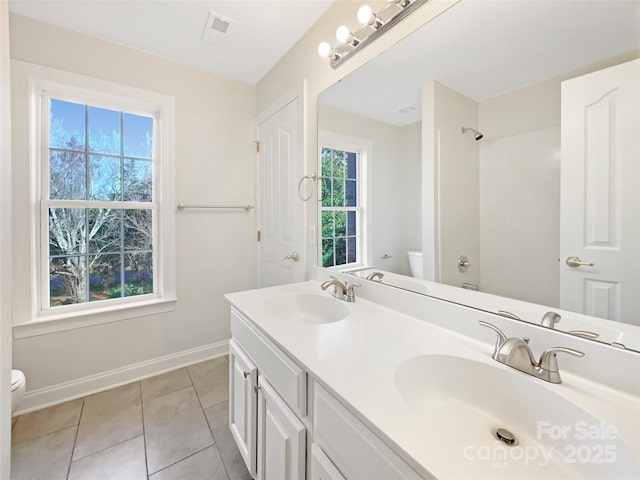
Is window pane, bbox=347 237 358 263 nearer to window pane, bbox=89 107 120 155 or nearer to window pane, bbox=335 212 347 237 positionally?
window pane, bbox=335 212 347 237

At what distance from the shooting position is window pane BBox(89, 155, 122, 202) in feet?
6.25

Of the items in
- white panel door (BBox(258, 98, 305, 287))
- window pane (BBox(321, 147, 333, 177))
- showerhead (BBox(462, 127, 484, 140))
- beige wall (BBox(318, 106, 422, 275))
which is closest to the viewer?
showerhead (BBox(462, 127, 484, 140))

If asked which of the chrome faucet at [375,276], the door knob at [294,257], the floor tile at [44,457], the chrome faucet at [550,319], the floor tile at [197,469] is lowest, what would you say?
the floor tile at [197,469]

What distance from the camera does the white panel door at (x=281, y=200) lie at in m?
1.89

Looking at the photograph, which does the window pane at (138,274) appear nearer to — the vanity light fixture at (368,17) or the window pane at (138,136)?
the window pane at (138,136)

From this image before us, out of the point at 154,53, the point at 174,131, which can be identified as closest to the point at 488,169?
the point at 174,131

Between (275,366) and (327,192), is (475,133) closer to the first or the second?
(327,192)

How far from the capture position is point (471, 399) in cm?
72

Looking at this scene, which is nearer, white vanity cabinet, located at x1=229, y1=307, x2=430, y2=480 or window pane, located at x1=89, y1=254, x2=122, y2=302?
white vanity cabinet, located at x1=229, y1=307, x2=430, y2=480

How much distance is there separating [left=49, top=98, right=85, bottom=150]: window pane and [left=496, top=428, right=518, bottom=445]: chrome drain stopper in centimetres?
267

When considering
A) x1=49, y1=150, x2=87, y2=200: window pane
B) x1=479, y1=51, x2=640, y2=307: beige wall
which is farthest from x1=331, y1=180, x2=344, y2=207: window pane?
x1=49, y1=150, x2=87, y2=200: window pane

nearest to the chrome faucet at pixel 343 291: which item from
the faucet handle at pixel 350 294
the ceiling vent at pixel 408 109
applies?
the faucet handle at pixel 350 294

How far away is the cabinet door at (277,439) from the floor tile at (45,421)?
4.49 feet

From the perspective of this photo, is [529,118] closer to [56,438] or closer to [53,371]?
[56,438]
